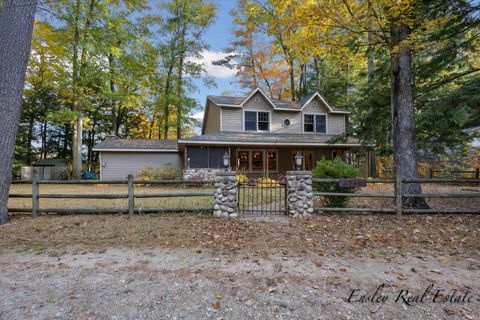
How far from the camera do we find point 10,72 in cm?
555

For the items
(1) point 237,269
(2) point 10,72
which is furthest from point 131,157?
(1) point 237,269

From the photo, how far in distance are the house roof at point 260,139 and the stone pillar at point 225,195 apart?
833 centimetres

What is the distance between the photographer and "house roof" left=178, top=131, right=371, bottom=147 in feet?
46.8

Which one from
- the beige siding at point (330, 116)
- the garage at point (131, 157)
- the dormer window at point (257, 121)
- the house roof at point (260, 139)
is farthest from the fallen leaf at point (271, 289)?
the beige siding at point (330, 116)

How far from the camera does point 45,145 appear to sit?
87.4 ft

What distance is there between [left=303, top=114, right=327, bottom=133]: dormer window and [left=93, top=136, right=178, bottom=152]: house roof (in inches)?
414

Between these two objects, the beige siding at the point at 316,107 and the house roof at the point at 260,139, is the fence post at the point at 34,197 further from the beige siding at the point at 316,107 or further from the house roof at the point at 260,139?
the beige siding at the point at 316,107

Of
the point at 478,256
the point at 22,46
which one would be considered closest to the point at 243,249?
the point at 478,256

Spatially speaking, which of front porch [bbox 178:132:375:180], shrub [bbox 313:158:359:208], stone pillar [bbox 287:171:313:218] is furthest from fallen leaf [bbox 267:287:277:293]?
front porch [bbox 178:132:375:180]

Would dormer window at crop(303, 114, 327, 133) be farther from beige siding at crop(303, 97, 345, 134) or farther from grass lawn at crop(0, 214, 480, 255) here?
grass lawn at crop(0, 214, 480, 255)

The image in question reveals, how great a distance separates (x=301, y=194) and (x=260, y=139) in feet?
29.7

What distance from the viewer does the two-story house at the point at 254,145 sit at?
15.3m

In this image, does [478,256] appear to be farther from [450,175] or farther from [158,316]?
[450,175]

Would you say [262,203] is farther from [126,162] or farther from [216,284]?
[126,162]
